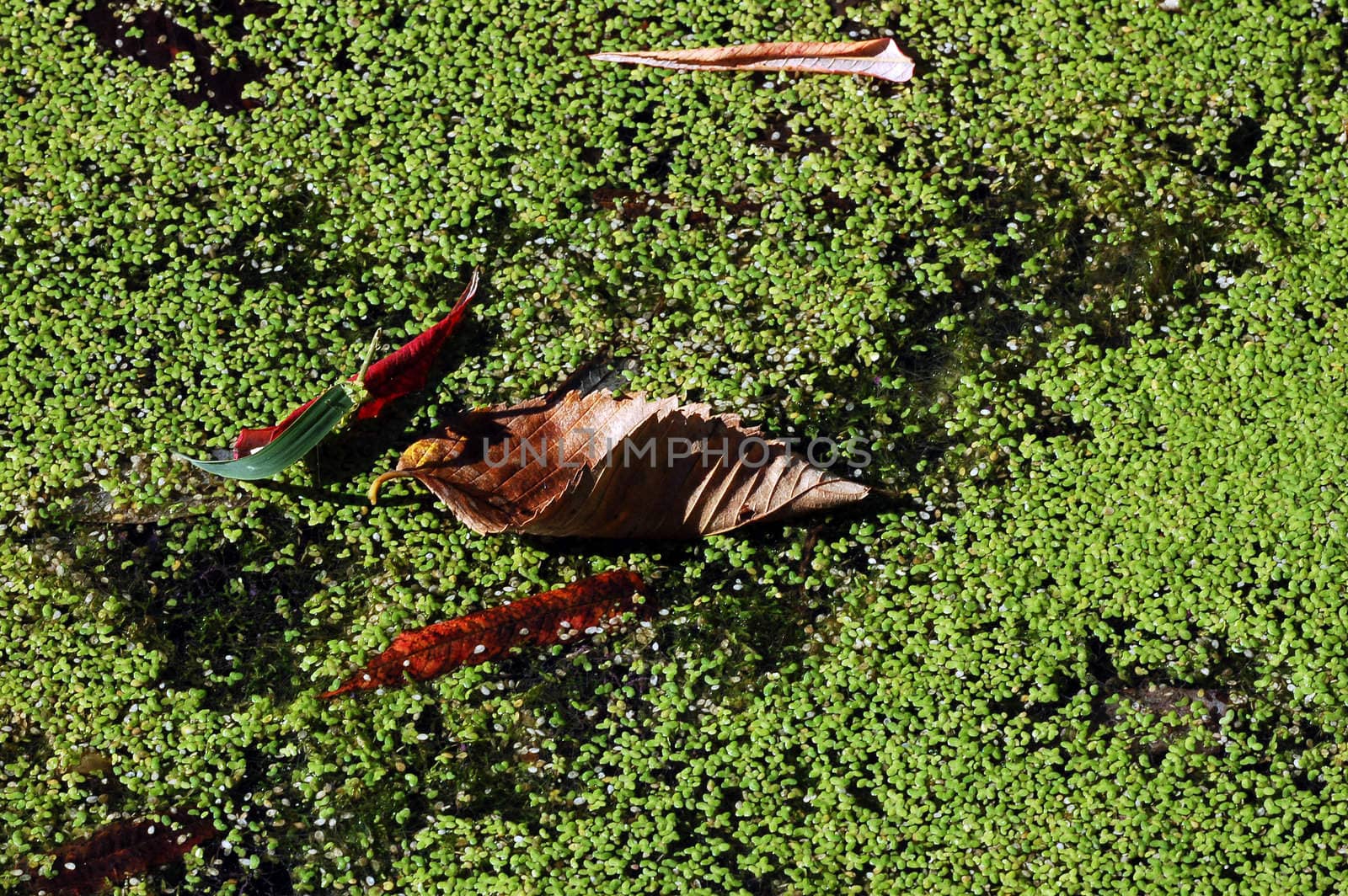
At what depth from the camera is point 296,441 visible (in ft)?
7.30

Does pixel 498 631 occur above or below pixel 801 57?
below

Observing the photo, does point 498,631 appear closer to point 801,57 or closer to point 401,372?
point 401,372

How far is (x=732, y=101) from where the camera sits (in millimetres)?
2779

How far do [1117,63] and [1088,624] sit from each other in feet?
4.12

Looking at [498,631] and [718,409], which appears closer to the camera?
[498,631]

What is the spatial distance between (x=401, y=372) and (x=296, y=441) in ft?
0.83

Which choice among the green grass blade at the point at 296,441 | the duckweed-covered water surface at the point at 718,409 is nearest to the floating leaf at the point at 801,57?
the duckweed-covered water surface at the point at 718,409

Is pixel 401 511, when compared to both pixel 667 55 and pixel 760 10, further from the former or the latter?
pixel 760 10

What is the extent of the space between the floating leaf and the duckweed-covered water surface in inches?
1.4

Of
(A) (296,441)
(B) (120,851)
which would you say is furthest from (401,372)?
(B) (120,851)

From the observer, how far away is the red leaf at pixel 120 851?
199cm

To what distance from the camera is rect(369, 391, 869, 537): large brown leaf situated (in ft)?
7.18

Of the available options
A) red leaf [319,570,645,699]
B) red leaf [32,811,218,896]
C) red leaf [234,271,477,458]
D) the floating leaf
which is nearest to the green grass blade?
red leaf [234,271,477,458]

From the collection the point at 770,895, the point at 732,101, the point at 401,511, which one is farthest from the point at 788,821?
the point at 732,101
